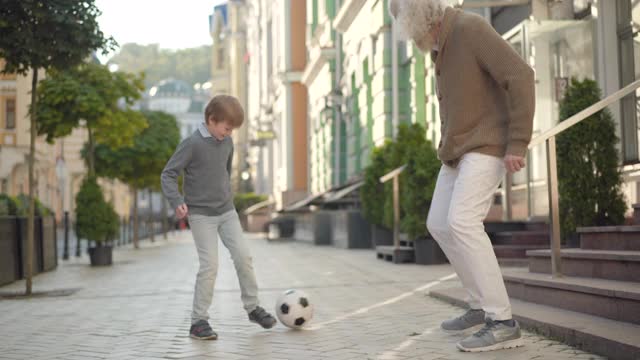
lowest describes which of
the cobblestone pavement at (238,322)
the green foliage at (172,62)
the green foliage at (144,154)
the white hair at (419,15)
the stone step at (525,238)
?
the cobblestone pavement at (238,322)

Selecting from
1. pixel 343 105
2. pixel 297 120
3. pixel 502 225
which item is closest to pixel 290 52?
pixel 297 120

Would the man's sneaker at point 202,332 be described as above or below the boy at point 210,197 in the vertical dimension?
below

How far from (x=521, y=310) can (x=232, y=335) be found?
1.95m

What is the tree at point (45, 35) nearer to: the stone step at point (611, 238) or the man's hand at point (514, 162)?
the stone step at point (611, 238)

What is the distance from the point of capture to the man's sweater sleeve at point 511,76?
4.86 m

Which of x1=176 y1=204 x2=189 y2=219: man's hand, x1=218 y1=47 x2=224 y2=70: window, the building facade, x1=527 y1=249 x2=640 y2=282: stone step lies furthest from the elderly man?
x1=218 y1=47 x2=224 y2=70: window

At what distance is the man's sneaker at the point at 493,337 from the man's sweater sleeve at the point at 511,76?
0.93 meters

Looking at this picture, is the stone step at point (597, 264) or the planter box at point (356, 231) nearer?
the stone step at point (597, 264)

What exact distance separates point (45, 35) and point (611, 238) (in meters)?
6.75

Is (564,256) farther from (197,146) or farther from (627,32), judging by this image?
(627,32)

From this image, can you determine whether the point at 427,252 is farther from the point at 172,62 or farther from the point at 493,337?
the point at 172,62

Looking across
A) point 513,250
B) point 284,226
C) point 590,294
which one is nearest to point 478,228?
point 590,294

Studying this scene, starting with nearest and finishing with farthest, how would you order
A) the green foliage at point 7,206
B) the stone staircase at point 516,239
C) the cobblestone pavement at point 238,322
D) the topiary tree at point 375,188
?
the cobblestone pavement at point 238,322, the stone staircase at point 516,239, the green foliage at point 7,206, the topiary tree at point 375,188

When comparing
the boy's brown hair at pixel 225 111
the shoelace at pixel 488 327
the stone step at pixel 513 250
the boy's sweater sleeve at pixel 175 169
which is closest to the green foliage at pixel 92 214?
the stone step at pixel 513 250
